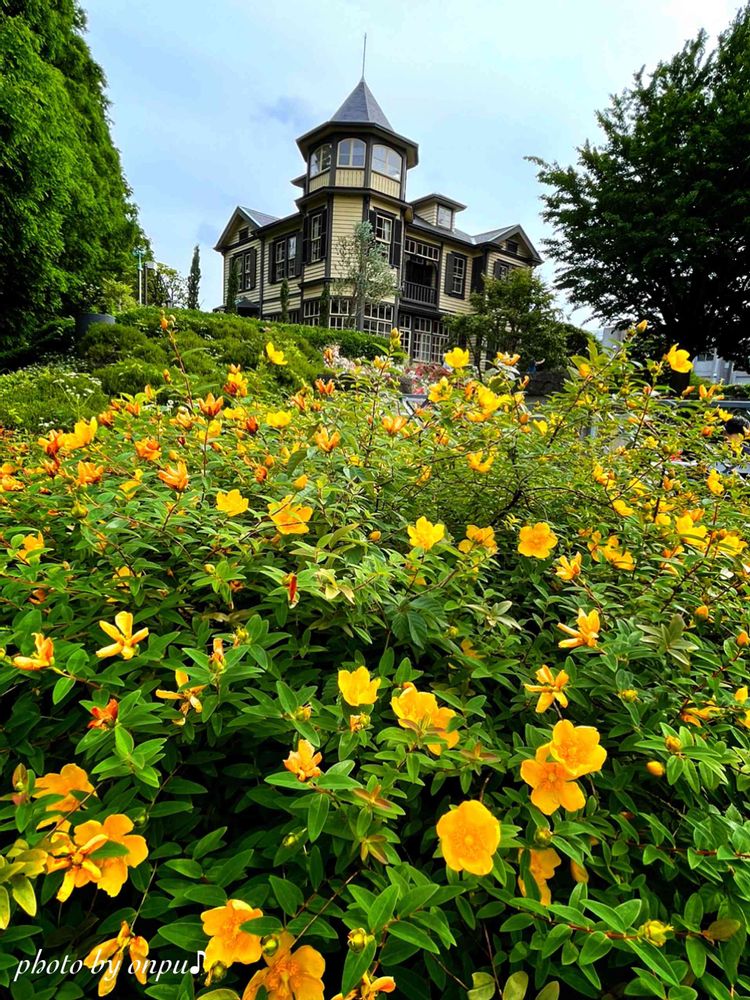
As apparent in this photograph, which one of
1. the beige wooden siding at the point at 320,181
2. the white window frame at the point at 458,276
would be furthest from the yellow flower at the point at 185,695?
the white window frame at the point at 458,276

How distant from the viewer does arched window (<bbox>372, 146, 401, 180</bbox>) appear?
19.8 m

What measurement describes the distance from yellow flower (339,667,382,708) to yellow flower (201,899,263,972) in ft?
0.77

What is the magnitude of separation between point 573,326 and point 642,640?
20.0 m

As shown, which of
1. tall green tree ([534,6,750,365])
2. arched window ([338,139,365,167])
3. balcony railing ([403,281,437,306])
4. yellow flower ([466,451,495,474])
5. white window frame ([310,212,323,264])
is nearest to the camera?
yellow flower ([466,451,495,474])

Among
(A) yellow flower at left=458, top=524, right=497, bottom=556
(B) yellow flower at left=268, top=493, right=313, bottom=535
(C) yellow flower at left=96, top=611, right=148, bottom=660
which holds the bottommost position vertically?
(C) yellow flower at left=96, top=611, right=148, bottom=660

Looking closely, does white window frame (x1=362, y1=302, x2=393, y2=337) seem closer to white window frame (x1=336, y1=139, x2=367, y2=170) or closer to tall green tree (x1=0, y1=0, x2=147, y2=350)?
white window frame (x1=336, y1=139, x2=367, y2=170)

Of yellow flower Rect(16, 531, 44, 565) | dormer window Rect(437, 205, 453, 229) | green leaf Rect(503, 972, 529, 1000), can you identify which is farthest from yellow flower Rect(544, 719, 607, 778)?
dormer window Rect(437, 205, 453, 229)

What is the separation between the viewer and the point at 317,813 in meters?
0.61

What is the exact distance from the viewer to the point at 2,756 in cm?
74

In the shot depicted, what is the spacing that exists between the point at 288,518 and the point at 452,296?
25709 mm

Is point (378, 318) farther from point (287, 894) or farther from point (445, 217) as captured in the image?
point (287, 894)

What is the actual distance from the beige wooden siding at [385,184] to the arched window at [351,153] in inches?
25.3

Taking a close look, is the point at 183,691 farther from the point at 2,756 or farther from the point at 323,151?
the point at 323,151

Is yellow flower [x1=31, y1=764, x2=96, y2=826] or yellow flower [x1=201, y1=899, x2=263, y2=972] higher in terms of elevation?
yellow flower [x1=31, y1=764, x2=96, y2=826]
